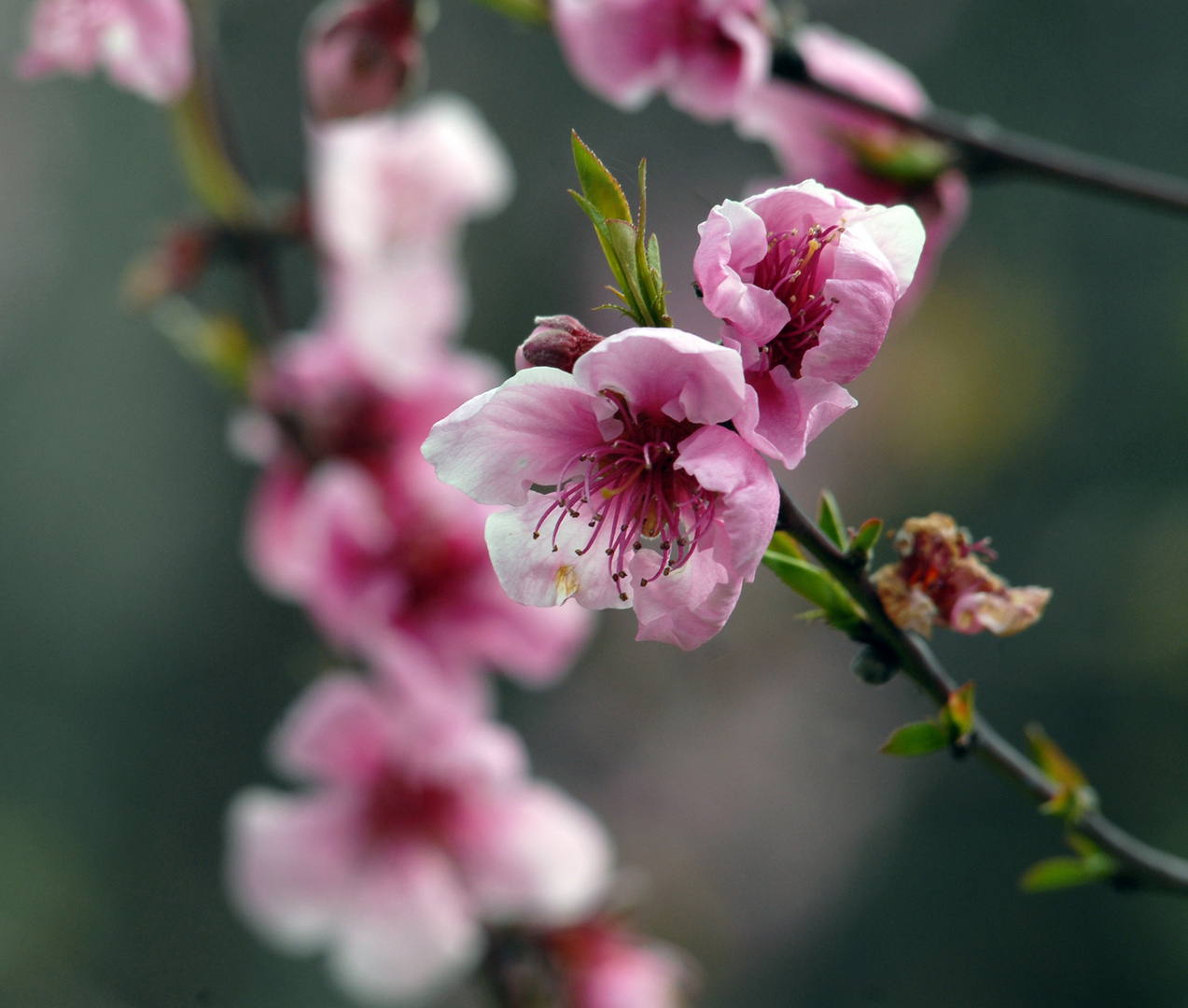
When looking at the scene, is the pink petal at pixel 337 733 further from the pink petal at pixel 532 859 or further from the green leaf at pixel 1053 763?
the green leaf at pixel 1053 763

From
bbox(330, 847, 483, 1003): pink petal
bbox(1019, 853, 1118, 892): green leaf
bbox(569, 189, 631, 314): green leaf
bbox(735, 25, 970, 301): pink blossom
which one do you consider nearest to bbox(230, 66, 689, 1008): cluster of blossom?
bbox(330, 847, 483, 1003): pink petal

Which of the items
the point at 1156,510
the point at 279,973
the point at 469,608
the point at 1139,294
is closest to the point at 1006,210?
the point at 1139,294

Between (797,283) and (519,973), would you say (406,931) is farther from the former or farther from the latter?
(797,283)

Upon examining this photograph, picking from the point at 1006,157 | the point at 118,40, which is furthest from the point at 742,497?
the point at 118,40

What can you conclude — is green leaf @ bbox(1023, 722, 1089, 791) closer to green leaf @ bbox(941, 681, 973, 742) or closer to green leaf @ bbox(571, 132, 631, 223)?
green leaf @ bbox(941, 681, 973, 742)

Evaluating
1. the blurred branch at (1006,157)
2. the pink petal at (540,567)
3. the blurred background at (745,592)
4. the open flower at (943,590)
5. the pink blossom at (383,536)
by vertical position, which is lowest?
the blurred background at (745,592)

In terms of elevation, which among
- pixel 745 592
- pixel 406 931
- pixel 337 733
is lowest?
pixel 745 592

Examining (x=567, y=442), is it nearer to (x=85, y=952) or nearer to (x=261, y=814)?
(x=261, y=814)

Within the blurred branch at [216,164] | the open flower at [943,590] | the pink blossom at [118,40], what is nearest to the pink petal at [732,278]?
the open flower at [943,590]
